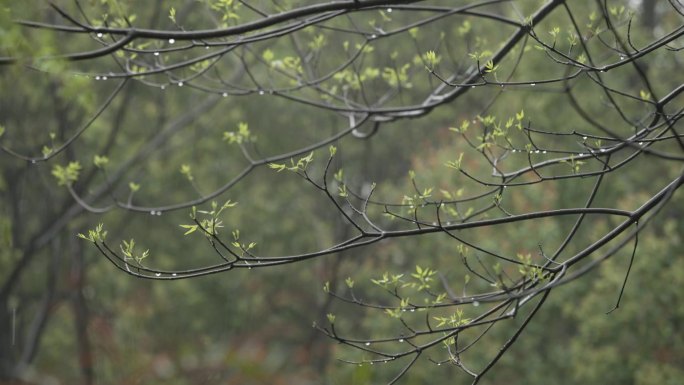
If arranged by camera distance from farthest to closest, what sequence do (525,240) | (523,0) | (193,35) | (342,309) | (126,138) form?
(342,309) < (126,138) < (523,0) < (525,240) < (193,35)

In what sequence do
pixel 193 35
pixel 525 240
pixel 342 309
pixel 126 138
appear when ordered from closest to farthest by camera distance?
pixel 193 35, pixel 525 240, pixel 126 138, pixel 342 309

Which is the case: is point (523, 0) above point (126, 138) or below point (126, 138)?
above

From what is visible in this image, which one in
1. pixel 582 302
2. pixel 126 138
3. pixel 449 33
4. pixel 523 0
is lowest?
pixel 582 302

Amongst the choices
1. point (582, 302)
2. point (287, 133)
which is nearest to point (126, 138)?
point (287, 133)

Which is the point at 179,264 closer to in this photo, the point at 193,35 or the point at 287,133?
the point at 287,133

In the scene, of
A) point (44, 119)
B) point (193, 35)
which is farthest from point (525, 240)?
point (193, 35)

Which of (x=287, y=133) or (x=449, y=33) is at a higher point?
(x=449, y=33)

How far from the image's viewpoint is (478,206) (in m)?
9.91

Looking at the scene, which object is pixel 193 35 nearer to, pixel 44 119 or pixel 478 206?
pixel 478 206

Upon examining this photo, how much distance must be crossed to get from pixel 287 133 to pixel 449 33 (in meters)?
3.30

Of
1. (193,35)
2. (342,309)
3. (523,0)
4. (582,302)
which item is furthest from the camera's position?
(342,309)

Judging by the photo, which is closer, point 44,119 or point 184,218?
point 44,119

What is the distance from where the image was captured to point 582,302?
359 inches

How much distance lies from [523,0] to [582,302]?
13.2 ft
